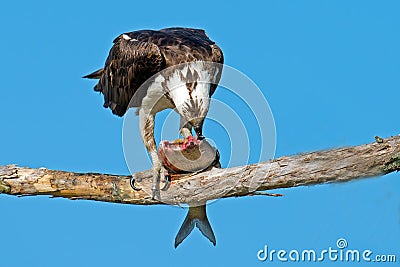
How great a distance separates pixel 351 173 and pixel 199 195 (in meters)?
2.00

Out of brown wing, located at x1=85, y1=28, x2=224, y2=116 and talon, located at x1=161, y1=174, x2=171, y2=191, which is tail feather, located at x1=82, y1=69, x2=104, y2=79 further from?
talon, located at x1=161, y1=174, x2=171, y2=191

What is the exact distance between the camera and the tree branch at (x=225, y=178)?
307 inches

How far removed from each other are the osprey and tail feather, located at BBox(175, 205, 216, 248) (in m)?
0.01

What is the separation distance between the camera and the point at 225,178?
29.0ft

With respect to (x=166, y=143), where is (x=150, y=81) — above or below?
above

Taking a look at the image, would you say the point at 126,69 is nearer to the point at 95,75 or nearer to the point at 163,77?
the point at 163,77

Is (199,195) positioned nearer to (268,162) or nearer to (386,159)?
(268,162)

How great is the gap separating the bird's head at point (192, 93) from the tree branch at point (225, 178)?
2.61 feet

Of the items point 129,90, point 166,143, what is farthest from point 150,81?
point 166,143

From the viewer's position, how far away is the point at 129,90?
1090 cm

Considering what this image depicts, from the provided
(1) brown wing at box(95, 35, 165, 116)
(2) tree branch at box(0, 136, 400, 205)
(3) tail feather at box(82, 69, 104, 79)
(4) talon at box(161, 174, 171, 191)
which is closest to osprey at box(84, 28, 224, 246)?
(1) brown wing at box(95, 35, 165, 116)

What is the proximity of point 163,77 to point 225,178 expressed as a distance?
2.13 meters

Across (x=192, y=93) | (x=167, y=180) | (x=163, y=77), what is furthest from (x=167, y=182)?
(x=163, y=77)

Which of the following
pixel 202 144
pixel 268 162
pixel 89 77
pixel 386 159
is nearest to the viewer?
pixel 386 159
